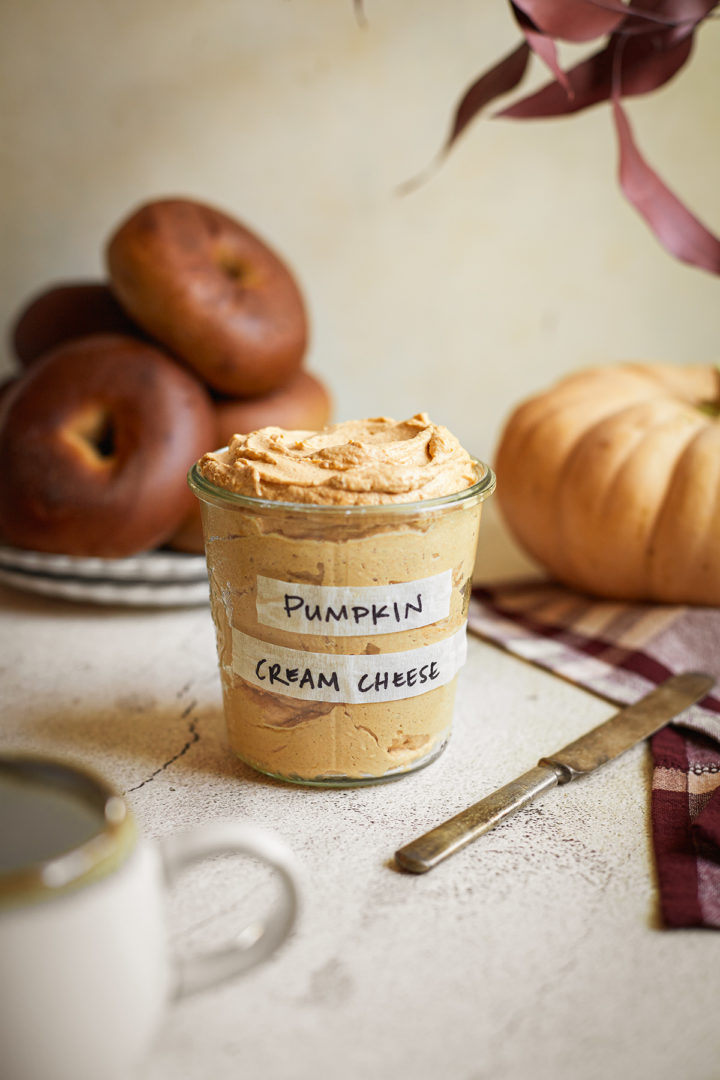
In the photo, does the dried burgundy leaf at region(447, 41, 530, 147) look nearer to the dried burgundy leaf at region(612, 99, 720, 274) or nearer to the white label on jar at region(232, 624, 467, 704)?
the dried burgundy leaf at region(612, 99, 720, 274)

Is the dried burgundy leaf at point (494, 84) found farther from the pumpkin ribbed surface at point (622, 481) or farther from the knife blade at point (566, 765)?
the knife blade at point (566, 765)

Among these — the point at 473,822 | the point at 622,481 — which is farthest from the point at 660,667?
the point at 473,822

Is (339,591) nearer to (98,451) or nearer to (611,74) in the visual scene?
(98,451)

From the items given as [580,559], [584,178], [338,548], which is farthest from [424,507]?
[584,178]

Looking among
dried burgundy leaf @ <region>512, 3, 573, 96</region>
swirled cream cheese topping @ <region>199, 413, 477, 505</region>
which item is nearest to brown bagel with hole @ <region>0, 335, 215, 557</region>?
swirled cream cheese topping @ <region>199, 413, 477, 505</region>

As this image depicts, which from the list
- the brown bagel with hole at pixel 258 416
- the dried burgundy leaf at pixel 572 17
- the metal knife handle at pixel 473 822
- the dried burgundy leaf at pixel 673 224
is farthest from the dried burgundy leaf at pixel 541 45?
the metal knife handle at pixel 473 822
